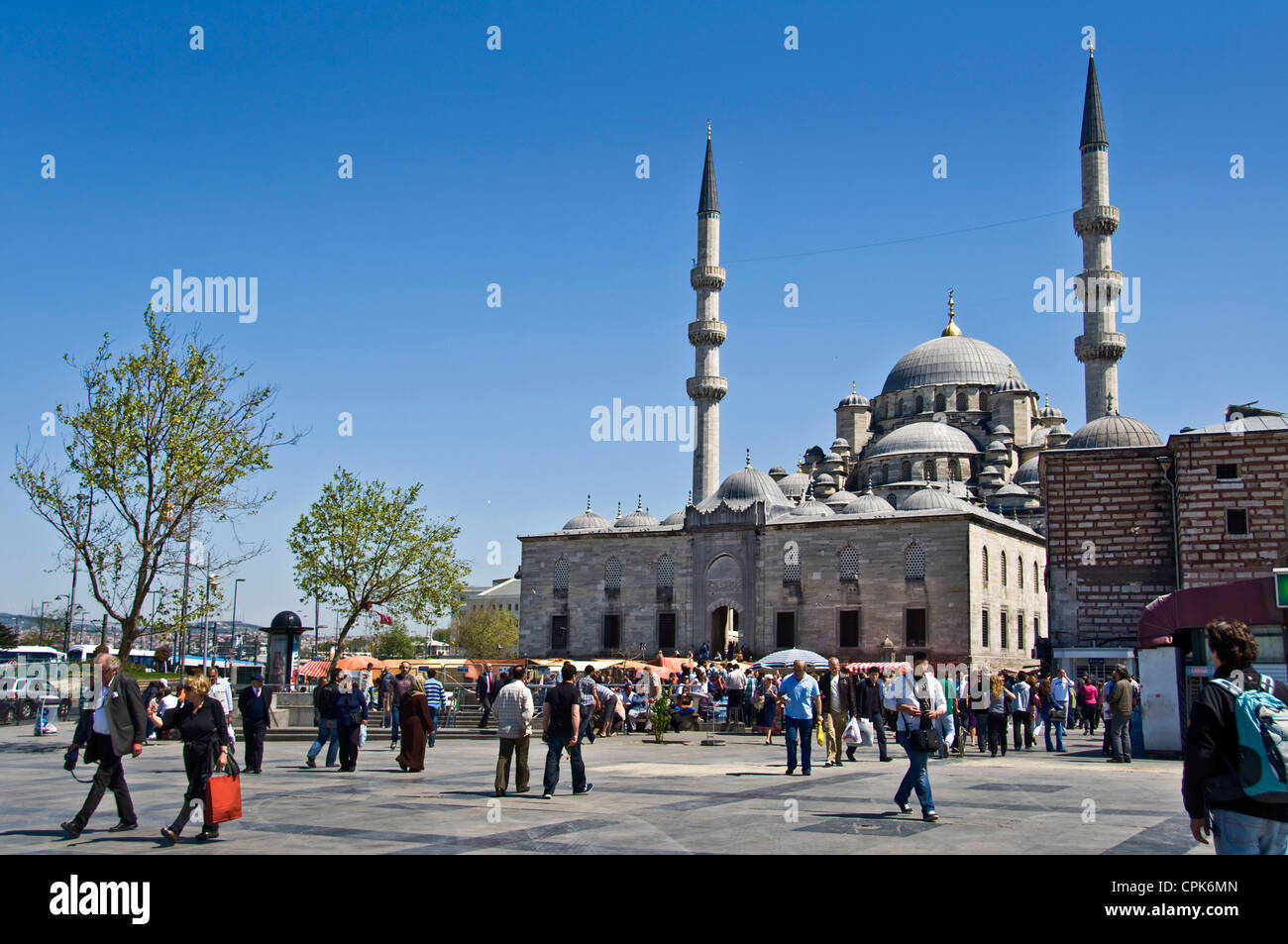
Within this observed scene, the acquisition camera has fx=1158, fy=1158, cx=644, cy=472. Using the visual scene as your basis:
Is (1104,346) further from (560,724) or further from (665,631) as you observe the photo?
(560,724)

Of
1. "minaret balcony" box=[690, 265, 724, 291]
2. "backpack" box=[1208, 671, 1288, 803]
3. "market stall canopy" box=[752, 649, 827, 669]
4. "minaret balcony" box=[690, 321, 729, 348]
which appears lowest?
"market stall canopy" box=[752, 649, 827, 669]

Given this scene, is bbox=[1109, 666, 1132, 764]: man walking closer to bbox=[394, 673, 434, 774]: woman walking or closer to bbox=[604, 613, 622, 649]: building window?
bbox=[394, 673, 434, 774]: woman walking

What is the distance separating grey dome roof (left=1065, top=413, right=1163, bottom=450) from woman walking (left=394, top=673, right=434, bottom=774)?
30.8 m

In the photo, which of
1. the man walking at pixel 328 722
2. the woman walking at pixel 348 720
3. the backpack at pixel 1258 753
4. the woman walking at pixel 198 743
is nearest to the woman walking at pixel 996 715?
the woman walking at pixel 348 720

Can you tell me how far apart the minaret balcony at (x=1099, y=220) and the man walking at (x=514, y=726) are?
1635 inches

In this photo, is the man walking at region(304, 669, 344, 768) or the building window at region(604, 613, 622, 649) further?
the building window at region(604, 613, 622, 649)

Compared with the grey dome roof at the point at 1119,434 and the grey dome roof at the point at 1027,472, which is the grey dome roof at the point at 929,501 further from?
the grey dome roof at the point at 1027,472

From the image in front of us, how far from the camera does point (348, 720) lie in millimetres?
13195

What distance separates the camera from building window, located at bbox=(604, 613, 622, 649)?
155ft

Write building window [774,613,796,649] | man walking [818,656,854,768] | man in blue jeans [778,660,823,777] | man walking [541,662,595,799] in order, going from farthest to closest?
building window [774,613,796,649]
man walking [818,656,854,768]
man in blue jeans [778,660,823,777]
man walking [541,662,595,799]

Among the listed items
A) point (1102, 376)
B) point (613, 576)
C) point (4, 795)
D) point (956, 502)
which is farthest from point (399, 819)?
point (1102, 376)

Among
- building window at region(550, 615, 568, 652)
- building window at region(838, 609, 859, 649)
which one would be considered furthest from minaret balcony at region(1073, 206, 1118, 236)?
building window at region(550, 615, 568, 652)

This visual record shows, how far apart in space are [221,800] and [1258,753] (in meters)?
6.23
